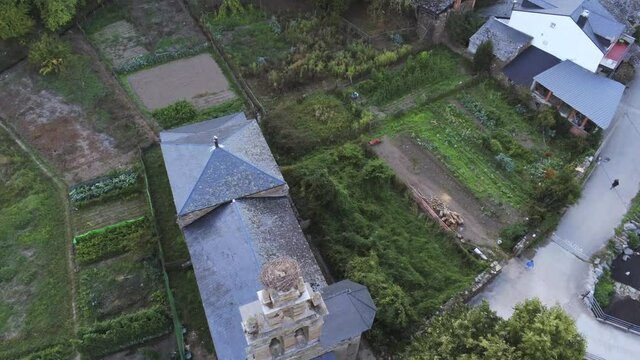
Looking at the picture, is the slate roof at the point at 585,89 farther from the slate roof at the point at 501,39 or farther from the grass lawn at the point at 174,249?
the grass lawn at the point at 174,249

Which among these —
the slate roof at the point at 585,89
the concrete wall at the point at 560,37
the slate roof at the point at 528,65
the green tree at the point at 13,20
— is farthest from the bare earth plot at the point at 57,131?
the concrete wall at the point at 560,37

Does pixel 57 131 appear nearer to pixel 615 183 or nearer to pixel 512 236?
pixel 512 236

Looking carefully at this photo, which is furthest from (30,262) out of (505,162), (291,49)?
(505,162)

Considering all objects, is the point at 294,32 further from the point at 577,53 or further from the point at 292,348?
the point at 292,348

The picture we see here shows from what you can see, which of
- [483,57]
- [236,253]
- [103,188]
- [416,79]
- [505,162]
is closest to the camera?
[236,253]

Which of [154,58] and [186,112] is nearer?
[186,112]

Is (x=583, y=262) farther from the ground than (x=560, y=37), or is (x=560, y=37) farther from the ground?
(x=560, y=37)

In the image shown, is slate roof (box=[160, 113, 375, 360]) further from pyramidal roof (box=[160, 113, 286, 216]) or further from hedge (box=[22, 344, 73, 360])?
hedge (box=[22, 344, 73, 360])
